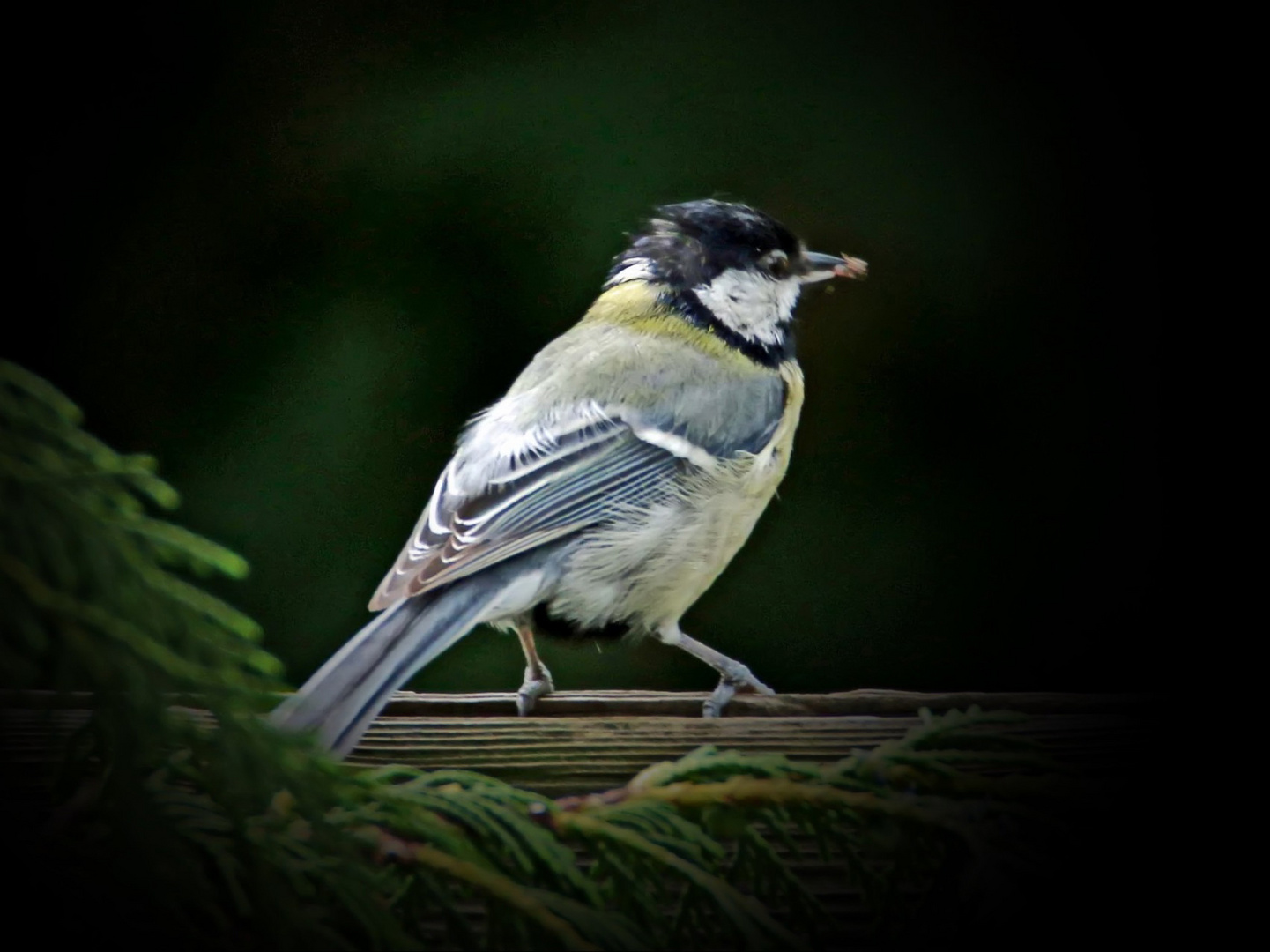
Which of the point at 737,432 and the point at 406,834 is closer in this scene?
the point at 406,834

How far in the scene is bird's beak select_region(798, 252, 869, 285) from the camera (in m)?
2.16

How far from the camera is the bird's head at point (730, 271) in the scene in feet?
6.86

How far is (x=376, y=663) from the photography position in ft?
3.96

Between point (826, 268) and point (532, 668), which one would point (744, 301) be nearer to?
point (826, 268)

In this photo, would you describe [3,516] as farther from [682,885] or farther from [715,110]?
[715,110]

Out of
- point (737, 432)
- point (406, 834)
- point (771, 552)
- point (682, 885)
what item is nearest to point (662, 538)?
point (737, 432)

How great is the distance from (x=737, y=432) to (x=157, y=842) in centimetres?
125

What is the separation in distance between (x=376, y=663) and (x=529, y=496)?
19.5 inches

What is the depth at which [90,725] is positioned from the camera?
0.76 metres

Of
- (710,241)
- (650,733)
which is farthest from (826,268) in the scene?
(650,733)

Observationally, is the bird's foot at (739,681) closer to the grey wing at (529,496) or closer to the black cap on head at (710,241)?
the grey wing at (529,496)

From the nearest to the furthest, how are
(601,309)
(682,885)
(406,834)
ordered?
1. (406,834)
2. (682,885)
3. (601,309)

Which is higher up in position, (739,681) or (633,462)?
(633,462)

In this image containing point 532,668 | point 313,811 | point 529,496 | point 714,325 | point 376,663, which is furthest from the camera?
point 714,325
